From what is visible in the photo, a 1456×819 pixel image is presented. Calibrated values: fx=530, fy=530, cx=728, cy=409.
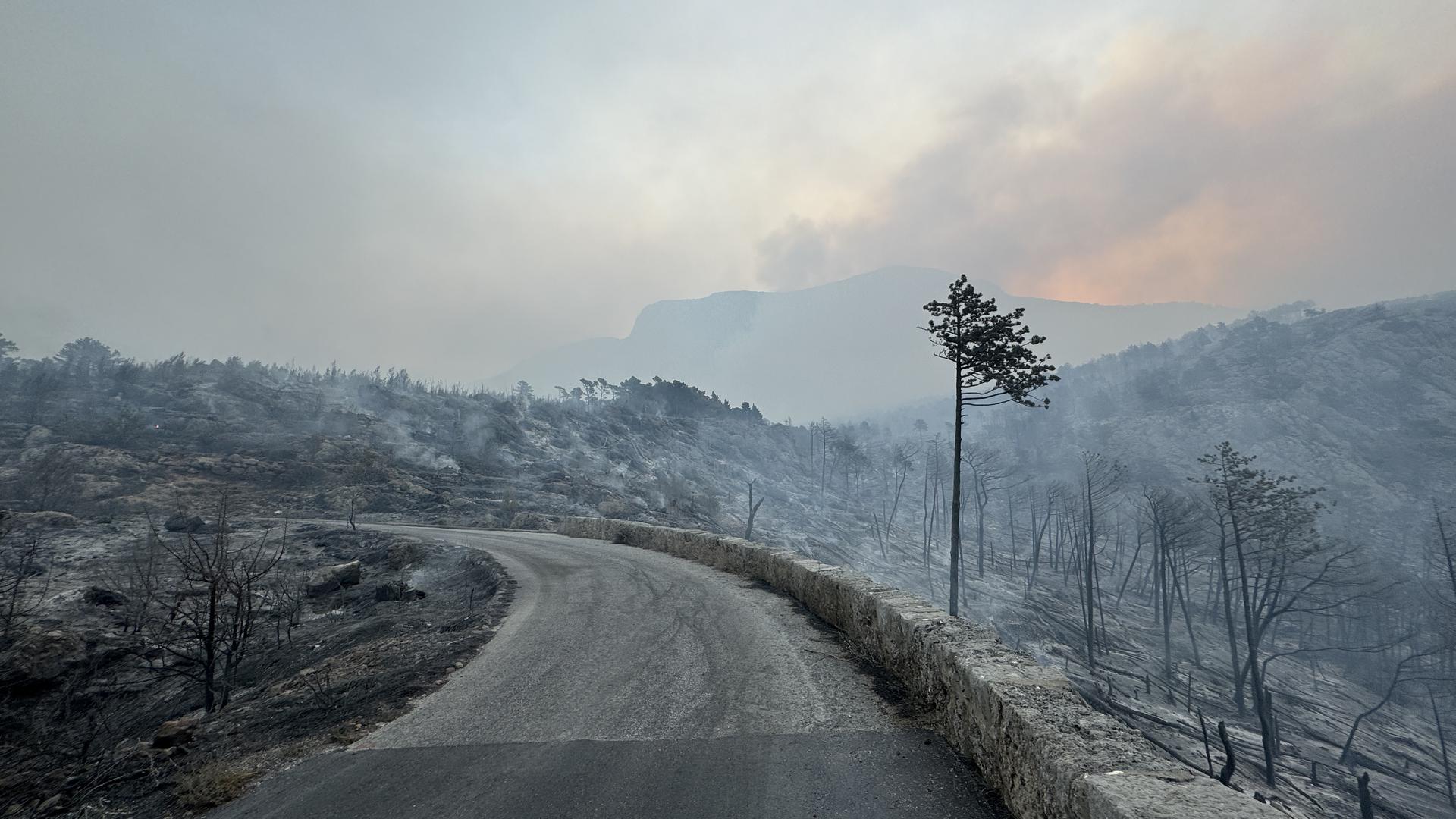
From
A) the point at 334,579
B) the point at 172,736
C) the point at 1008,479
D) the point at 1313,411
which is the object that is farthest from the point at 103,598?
the point at 1313,411

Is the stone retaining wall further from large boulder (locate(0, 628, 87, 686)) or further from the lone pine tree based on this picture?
the lone pine tree

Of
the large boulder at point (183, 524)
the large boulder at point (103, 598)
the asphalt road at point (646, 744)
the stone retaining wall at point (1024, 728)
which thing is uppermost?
the stone retaining wall at point (1024, 728)

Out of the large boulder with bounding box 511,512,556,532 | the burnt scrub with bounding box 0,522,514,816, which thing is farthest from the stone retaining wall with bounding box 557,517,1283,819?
the large boulder with bounding box 511,512,556,532

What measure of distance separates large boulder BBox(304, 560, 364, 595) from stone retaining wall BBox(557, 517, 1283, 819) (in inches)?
596

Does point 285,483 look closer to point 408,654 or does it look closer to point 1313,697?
point 408,654

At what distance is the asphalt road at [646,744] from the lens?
12.0 ft

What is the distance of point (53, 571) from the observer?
1631cm

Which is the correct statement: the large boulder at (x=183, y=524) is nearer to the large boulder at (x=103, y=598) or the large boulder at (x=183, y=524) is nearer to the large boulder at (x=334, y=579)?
the large boulder at (x=103, y=598)

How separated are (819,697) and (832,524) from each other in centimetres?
6509

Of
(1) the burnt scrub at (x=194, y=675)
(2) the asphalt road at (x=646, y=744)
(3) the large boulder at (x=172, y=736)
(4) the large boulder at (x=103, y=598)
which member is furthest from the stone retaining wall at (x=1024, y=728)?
(4) the large boulder at (x=103, y=598)

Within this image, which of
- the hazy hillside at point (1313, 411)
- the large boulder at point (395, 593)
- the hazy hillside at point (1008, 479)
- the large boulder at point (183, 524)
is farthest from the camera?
the hazy hillside at point (1313, 411)

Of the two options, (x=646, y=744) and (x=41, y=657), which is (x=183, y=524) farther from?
(x=646, y=744)

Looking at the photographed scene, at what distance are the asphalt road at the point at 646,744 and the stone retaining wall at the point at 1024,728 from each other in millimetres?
342

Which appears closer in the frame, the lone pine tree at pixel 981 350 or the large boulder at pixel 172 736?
the large boulder at pixel 172 736
